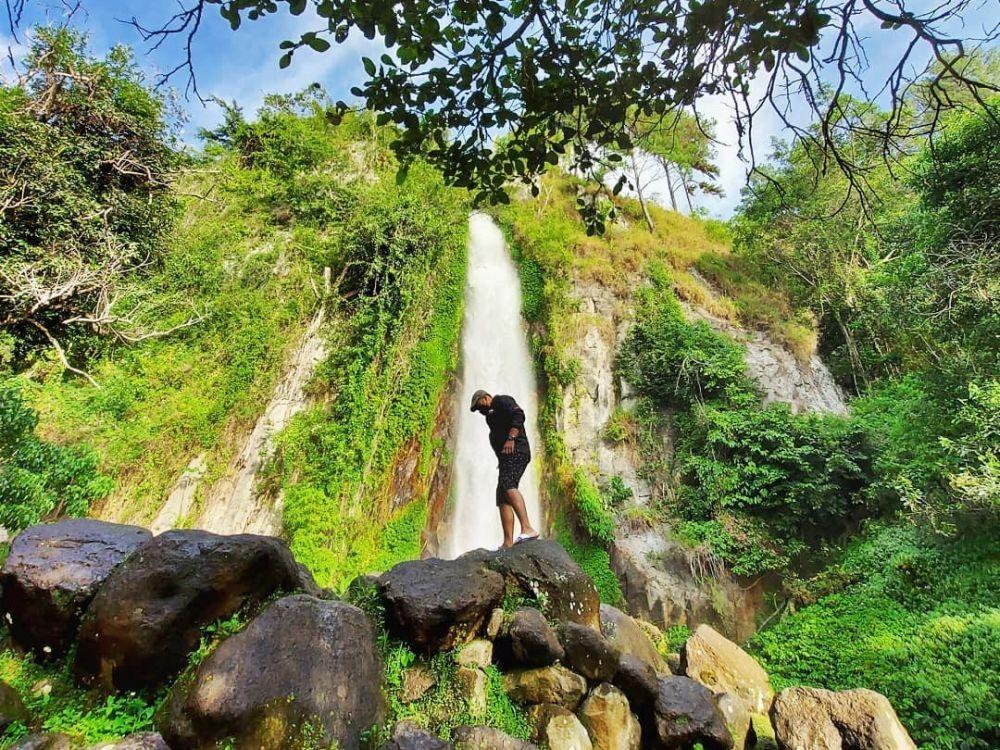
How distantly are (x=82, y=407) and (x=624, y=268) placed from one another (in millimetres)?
11289

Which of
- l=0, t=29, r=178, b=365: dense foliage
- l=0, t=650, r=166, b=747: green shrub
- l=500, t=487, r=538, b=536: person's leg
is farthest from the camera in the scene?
l=0, t=29, r=178, b=365: dense foliage

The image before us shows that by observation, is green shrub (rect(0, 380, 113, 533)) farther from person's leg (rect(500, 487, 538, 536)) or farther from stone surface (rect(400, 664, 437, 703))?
person's leg (rect(500, 487, 538, 536))

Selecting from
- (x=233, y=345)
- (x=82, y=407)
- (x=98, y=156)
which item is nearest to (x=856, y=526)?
(x=233, y=345)

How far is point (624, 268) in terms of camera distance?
1195cm

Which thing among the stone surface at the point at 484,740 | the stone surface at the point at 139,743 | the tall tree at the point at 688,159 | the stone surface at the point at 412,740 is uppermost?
the tall tree at the point at 688,159

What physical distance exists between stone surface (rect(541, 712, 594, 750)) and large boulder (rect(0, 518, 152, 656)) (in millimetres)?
2793

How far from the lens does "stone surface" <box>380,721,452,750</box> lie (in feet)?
7.10

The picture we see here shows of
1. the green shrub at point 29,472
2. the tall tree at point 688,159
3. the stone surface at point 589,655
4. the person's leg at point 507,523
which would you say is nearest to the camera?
the stone surface at point 589,655

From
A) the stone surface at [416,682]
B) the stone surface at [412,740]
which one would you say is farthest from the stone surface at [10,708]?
the stone surface at [416,682]

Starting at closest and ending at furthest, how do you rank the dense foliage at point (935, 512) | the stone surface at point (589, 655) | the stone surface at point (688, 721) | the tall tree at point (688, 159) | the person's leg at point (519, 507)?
the stone surface at point (688, 721), the stone surface at point (589, 655), the dense foliage at point (935, 512), the person's leg at point (519, 507), the tall tree at point (688, 159)

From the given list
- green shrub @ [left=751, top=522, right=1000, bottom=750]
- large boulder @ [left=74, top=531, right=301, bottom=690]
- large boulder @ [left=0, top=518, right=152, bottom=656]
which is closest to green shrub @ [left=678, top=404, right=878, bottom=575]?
green shrub @ [left=751, top=522, right=1000, bottom=750]

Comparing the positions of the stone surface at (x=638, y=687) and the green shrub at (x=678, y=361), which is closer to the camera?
the stone surface at (x=638, y=687)

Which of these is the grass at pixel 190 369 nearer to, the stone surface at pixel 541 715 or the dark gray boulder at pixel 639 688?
the stone surface at pixel 541 715

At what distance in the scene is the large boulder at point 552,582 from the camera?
3664 millimetres
